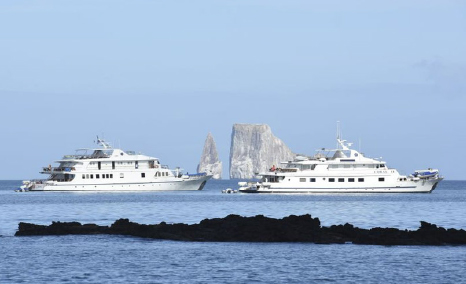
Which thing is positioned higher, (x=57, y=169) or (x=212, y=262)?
(x=57, y=169)

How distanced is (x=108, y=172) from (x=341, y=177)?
25.7 m

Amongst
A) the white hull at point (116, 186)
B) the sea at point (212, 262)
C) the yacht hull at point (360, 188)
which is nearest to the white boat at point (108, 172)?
the white hull at point (116, 186)

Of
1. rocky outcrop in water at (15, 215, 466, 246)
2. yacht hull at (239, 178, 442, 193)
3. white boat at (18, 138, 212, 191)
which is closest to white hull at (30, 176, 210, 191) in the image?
white boat at (18, 138, 212, 191)

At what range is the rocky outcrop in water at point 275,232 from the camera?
37.8 m

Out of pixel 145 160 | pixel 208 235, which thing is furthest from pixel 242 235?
pixel 145 160

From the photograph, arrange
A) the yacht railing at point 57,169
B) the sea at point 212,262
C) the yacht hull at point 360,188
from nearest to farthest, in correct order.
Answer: the sea at point 212,262
the yacht hull at point 360,188
the yacht railing at point 57,169

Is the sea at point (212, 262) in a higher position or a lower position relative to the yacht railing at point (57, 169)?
lower

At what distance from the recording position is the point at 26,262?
107 feet

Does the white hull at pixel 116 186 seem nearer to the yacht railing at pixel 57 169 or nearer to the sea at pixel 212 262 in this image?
the yacht railing at pixel 57 169

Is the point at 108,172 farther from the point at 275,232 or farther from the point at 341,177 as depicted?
the point at 275,232

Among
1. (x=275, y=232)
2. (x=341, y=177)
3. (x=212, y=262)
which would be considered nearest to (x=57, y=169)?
(x=341, y=177)

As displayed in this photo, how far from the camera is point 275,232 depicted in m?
39.5

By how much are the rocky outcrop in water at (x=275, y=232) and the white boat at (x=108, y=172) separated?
192 feet

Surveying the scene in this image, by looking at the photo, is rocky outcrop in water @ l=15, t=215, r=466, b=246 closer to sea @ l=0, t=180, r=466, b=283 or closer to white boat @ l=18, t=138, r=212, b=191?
sea @ l=0, t=180, r=466, b=283
